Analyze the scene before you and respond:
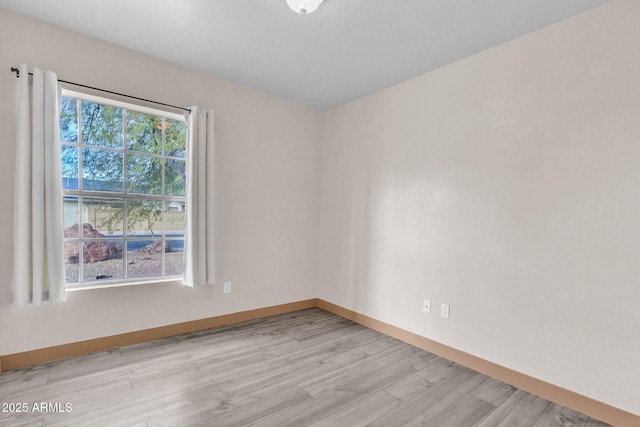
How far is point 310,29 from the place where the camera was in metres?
2.25

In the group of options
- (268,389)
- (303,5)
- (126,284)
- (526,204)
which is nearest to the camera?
(303,5)

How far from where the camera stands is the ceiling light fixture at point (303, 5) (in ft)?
6.10

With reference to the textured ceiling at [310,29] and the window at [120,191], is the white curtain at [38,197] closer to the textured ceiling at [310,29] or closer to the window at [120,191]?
the window at [120,191]

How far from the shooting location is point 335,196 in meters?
3.86

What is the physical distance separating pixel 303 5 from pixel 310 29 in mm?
381

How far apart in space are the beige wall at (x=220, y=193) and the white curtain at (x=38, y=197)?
0.14 m

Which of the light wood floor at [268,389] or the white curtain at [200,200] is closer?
the light wood floor at [268,389]

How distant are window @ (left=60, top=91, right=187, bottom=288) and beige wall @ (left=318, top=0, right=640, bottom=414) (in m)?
2.09

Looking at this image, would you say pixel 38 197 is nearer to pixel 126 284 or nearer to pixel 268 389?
pixel 126 284

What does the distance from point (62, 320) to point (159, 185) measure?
1320mm

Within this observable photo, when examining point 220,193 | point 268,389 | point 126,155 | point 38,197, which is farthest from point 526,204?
point 38,197

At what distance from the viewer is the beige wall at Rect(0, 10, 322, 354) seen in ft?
7.25

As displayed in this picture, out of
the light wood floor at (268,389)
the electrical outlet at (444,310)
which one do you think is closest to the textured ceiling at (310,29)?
the electrical outlet at (444,310)

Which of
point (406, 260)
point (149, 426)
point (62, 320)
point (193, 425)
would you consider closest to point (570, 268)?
point (406, 260)
